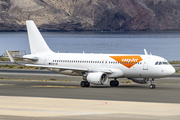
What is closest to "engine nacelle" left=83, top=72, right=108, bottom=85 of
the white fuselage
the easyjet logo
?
the white fuselage

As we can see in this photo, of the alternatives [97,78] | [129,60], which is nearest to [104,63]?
[97,78]

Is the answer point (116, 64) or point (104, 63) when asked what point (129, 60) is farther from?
point (104, 63)

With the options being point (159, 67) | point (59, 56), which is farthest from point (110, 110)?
point (59, 56)

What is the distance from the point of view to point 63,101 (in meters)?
30.7

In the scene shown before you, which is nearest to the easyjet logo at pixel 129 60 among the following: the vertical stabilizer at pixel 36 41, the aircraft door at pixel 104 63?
the aircraft door at pixel 104 63

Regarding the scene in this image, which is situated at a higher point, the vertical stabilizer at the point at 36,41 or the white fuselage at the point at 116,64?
the vertical stabilizer at the point at 36,41

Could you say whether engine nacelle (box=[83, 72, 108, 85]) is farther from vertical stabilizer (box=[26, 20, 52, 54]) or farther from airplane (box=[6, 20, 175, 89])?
vertical stabilizer (box=[26, 20, 52, 54])

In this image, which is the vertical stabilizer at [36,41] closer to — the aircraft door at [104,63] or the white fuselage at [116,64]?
the white fuselage at [116,64]

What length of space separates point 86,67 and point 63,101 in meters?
16.3

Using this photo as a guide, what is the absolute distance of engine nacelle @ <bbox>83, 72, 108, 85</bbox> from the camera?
43219mm

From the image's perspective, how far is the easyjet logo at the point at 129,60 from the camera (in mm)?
43344

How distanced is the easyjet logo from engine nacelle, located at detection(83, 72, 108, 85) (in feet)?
8.44

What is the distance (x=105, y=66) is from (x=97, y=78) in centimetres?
266

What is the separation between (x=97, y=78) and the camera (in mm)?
43250
